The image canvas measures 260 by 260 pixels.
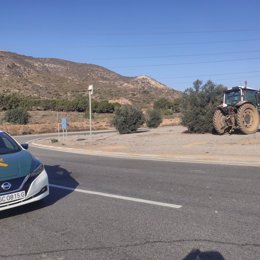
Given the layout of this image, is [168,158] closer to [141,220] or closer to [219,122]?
[219,122]

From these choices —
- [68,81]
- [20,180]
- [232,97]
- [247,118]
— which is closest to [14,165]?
[20,180]

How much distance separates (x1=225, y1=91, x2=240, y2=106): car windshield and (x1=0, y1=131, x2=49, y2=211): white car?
17.8 metres

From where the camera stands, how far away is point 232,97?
24.9m

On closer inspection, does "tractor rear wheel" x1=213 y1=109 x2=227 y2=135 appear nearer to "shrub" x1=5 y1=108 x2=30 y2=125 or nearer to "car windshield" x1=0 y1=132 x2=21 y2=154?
"car windshield" x1=0 y1=132 x2=21 y2=154

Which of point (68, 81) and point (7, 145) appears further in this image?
point (68, 81)

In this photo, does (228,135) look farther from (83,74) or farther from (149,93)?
(83,74)

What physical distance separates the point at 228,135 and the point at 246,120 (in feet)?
4.06

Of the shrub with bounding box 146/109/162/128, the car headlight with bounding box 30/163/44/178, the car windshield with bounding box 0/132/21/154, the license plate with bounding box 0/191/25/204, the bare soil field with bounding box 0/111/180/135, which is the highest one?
the car windshield with bounding box 0/132/21/154

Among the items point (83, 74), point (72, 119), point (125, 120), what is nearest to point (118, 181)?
point (125, 120)

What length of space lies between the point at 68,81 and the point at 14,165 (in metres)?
103

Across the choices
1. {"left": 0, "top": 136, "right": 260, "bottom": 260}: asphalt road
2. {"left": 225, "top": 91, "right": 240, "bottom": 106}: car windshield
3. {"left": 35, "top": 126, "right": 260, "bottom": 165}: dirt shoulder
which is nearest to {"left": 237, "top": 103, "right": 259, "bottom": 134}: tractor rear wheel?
{"left": 35, "top": 126, "right": 260, "bottom": 165}: dirt shoulder

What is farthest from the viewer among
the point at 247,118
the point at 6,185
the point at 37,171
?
the point at 247,118

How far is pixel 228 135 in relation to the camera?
2458cm

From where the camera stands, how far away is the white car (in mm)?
7445
